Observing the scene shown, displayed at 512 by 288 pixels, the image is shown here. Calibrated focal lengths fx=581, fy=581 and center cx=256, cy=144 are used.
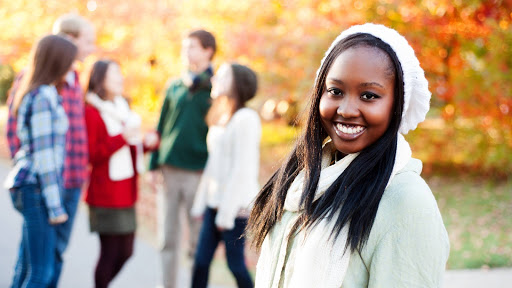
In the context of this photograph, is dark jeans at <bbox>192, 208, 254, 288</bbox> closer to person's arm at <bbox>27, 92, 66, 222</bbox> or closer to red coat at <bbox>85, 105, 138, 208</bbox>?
red coat at <bbox>85, 105, 138, 208</bbox>

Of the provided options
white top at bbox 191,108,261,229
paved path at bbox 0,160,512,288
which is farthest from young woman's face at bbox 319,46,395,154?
paved path at bbox 0,160,512,288

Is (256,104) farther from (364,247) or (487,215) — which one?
(364,247)

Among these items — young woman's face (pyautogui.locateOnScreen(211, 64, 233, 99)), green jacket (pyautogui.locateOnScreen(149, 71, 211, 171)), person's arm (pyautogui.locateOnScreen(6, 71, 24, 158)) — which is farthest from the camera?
green jacket (pyautogui.locateOnScreen(149, 71, 211, 171))

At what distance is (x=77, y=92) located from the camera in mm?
3975

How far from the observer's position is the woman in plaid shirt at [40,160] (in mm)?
3412

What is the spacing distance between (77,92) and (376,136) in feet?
9.17

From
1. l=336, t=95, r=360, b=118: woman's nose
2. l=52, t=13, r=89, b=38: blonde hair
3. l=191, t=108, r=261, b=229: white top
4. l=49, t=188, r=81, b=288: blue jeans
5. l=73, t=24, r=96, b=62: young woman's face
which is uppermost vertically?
l=52, t=13, r=89, b=38: blonde hair

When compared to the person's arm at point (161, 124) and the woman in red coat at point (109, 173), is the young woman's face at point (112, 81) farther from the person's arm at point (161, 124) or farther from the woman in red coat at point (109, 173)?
the person's arm at point (161, 124)

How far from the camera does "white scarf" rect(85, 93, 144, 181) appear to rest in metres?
4.20

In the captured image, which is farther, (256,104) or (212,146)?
(256,104)

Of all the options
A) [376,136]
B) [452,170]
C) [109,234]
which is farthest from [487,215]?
[376,136]

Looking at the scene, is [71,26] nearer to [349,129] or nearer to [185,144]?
[185,144]

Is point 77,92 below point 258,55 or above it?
below

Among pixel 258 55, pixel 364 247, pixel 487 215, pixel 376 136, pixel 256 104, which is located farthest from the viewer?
pixel 256 104
